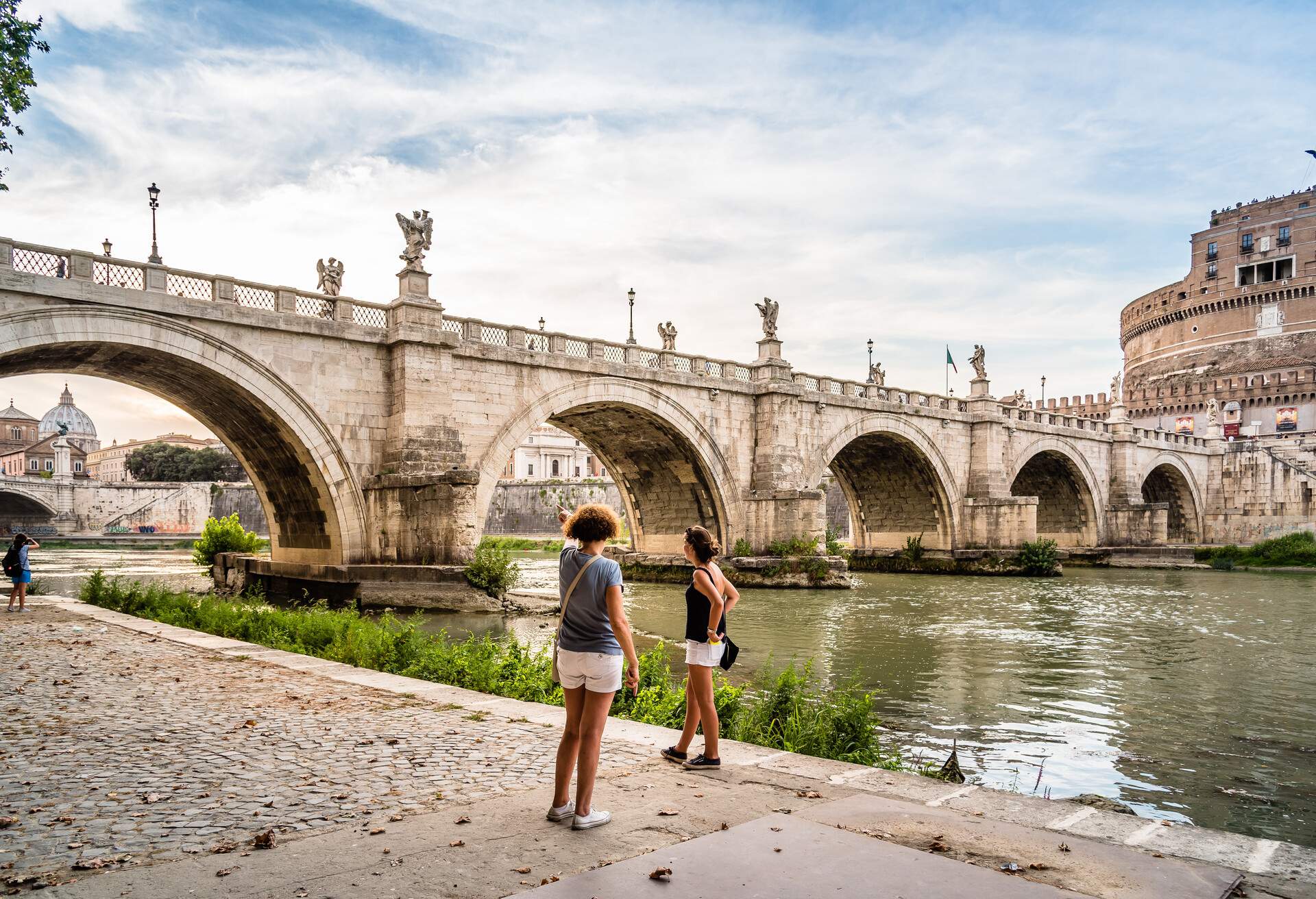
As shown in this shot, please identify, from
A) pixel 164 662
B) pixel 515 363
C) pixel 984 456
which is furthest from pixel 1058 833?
pixel 984 456

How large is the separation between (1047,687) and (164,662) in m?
11.3

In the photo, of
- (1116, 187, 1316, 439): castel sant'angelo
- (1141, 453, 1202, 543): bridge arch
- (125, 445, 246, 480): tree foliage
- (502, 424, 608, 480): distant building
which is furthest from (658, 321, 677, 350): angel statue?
(502, 424, 608, 480): distant building

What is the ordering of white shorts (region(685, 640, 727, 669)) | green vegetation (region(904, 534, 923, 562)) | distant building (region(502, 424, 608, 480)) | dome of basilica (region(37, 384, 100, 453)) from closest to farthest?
white shorts (region(685, 640, 727, 669)), green vegetation (region(904, 534, 923, 562)), distant building (region(502, 424, 608, 480)), dome of basilica (region(37, 384, 100, 453))

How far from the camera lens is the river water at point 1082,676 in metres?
8.32

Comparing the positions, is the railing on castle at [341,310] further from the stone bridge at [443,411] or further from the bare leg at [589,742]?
the bare leg at [589,742]

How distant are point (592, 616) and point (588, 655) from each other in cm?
19

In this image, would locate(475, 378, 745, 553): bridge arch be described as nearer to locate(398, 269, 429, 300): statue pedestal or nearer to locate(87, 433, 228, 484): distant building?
locate(398, 269, 429, 300): statue pedestal

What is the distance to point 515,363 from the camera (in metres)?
24.7

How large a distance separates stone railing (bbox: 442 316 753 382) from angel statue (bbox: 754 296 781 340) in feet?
4.77

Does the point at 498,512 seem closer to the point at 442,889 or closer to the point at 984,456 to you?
the point at 984,456

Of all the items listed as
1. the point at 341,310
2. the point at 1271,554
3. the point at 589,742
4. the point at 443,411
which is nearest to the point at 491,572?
the point at 443,411

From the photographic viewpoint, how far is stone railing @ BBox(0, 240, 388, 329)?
17.5m

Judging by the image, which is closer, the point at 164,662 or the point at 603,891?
the point at 603,891

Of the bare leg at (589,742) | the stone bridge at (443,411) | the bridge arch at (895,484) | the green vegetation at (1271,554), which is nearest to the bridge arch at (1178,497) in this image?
the green vegetation at (1271,554)
